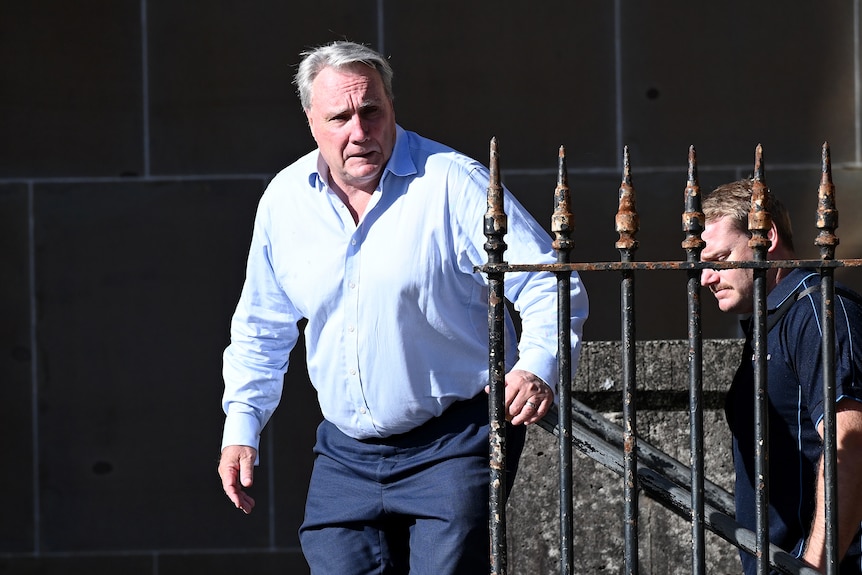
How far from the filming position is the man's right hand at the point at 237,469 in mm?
3033

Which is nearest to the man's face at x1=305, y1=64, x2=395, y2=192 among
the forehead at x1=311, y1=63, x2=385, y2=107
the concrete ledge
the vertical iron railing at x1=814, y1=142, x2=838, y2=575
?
the forehead at x1=311, y1=63, x2=385, y2=107

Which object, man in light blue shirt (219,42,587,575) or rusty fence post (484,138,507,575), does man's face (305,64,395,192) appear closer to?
man in light blue shirt (219,42,587,575)

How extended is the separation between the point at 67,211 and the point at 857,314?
152 inches

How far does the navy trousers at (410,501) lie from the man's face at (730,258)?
547mm

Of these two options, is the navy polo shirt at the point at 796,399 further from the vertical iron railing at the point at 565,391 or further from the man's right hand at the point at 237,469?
the man's right hand at the point at 237,469

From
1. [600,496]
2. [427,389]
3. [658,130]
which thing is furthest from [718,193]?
[658,130]

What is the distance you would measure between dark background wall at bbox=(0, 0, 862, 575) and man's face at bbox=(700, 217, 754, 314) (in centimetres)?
263

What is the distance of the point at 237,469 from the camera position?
3.09 meters

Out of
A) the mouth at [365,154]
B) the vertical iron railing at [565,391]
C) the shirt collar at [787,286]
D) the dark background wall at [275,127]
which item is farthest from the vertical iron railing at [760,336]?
the dark background wall at [275,127]

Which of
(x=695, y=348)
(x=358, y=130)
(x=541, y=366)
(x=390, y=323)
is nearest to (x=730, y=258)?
(x=541, y=366)

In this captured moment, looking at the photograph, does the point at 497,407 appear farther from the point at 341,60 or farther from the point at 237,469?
the point at 341,60

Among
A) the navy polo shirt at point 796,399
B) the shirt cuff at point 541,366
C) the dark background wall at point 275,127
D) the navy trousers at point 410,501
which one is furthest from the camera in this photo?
the dark background wall at point 275,127

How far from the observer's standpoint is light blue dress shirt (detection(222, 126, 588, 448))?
2869 mm

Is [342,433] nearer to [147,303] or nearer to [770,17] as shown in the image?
[147,303]
